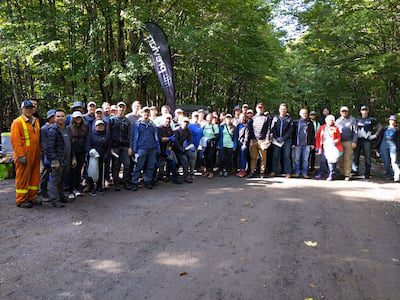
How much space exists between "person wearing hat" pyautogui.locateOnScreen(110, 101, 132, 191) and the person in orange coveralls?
163cm

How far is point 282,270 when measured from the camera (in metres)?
4.05

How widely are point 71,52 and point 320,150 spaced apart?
935 cm

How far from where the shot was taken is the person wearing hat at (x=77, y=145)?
720cm

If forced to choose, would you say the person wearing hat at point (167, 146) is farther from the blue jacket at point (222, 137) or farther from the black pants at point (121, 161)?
the blue jacket at point (222, 137)

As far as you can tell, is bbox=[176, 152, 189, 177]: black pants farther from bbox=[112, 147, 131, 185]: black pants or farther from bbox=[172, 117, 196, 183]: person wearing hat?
bbox=[112, 147, 131, 185]: black pants

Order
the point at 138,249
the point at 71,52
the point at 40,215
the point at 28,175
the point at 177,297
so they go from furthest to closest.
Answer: the point at 71,52 → the point at 28,175 → the point at 40,215 → the point at 138,249 → the point at 177,297

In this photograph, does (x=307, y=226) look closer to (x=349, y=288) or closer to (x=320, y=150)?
(x=349, y=288)

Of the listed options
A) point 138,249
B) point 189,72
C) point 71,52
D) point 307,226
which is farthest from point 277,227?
point 189,72

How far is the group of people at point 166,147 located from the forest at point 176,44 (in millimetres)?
3331

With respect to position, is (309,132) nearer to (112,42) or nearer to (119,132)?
(119,132)

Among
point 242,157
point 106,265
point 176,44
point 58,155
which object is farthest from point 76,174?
point 176,44

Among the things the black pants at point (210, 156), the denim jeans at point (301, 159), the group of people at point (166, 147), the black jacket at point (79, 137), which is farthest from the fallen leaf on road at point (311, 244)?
the black pants at point (210, 156)

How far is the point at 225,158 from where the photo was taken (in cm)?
980

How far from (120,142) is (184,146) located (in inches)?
71.1
